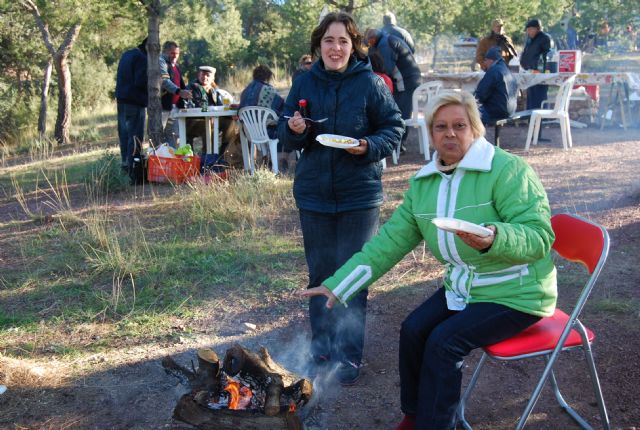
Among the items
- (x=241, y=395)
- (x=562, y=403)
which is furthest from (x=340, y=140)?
(x=562, y=403)

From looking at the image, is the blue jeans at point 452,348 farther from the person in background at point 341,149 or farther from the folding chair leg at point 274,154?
the folding chair leg at point 274,154

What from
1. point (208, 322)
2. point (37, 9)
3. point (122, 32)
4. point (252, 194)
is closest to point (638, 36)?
point (122, 32)

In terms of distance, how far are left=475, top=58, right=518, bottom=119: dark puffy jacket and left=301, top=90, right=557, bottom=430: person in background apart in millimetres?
6035

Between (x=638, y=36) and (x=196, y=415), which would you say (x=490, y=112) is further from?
(x=638, y=36)

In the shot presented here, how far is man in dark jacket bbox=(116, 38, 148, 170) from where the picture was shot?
349 inches

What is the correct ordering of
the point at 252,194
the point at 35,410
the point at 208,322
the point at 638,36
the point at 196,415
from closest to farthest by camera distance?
the point at 196,415 < the point at 35,410 < the point at 208,322 < the point at 252,194 < the point at 638,36

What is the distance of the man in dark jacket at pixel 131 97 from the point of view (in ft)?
29.1

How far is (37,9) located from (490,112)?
9.49m

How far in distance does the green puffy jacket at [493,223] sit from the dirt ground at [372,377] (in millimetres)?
911

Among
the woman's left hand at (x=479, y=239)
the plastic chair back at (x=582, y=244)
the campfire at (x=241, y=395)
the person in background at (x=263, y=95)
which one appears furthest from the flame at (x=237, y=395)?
the person in background at (x=263, y=95)

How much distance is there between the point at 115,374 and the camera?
12.1 ft

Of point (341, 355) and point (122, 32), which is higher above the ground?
point (122, 32)

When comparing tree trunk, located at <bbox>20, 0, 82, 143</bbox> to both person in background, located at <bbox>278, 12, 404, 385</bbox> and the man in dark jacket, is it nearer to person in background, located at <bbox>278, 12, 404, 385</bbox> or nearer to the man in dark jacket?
the man in dark jacket

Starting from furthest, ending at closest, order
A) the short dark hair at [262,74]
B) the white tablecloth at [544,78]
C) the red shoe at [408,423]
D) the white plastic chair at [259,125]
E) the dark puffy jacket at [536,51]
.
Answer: the dark puffy jacket at [536,51], the white tablecloth at [544,78], the short dark hair at [262,74], the white plastic chair at [259,125], the red shoe at [408,423]
